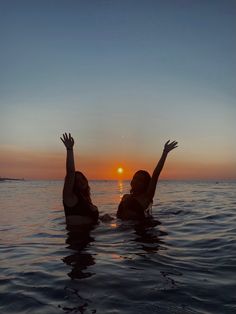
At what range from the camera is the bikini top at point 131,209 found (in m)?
11.4

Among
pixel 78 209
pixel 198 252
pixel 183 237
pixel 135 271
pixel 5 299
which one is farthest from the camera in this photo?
pixel 78 209

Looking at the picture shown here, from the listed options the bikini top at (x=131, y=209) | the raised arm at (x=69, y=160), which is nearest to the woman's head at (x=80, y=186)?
the raised arm at (x=69, y=160)

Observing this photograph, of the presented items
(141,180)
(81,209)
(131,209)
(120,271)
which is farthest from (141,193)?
(120,271)

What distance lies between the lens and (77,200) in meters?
10.3

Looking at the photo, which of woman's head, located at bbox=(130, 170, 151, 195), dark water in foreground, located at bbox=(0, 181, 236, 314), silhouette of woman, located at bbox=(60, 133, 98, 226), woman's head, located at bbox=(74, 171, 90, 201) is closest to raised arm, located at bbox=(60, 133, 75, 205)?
silhouette of woman, located at bbox=(60, 133, 98, 226)

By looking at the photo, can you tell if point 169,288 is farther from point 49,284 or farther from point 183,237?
point 183,237

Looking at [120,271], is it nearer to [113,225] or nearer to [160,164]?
[160,164]

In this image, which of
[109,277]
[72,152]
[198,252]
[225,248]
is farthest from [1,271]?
[225,248]

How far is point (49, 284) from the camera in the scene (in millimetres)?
5434

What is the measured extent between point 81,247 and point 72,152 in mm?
2310

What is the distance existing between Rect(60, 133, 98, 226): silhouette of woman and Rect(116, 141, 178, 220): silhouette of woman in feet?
3.98

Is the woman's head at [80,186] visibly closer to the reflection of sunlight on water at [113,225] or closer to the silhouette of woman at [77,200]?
the silhouette of woman at [77,200]

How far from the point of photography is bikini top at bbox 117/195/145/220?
1142cm

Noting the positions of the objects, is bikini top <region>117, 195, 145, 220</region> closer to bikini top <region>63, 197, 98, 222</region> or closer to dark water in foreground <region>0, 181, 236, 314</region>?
dark water in foreground <region>0, 181, 236, 314</region>
